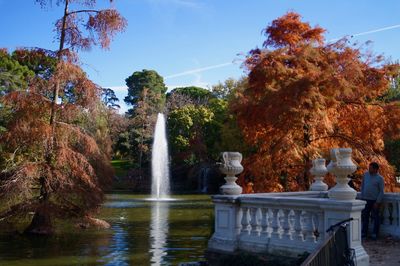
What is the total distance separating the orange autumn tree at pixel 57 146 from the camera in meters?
17.9

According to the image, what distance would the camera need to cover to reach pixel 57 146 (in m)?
18.5

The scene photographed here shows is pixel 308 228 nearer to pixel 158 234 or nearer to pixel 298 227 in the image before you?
pixel 298 227

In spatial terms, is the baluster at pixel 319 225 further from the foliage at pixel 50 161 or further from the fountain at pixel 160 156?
the fountain at pixel 160 156

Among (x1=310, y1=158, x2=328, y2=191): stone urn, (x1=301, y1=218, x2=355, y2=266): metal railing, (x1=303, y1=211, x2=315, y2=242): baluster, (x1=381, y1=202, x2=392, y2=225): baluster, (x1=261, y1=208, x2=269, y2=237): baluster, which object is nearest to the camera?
(x1=301, y1=218, x2=355, y2=266): metal railing

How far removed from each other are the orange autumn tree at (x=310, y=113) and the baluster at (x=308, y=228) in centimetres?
707

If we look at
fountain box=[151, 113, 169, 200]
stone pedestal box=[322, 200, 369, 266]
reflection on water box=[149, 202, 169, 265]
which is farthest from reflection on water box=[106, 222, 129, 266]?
fountain box=[151, 113, 169, 200]

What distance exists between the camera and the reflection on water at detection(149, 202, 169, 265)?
13523 millimetres

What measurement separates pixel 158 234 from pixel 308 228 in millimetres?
9853

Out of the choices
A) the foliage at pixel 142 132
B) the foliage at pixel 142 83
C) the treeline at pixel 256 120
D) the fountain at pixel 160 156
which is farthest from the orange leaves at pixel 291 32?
the foliage at pixel 142 83

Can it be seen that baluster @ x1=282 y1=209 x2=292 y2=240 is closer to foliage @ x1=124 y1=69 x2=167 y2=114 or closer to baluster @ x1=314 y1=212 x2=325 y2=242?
baluster @ x1=314 y1=212 x2=325 y2=242

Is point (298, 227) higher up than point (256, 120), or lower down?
lower down

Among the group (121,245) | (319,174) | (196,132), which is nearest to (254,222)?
(319,174)

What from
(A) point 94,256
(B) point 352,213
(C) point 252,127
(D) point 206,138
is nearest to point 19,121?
(A) point 94,256

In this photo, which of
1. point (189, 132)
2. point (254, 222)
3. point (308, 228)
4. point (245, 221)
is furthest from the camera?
point (189, 132)
